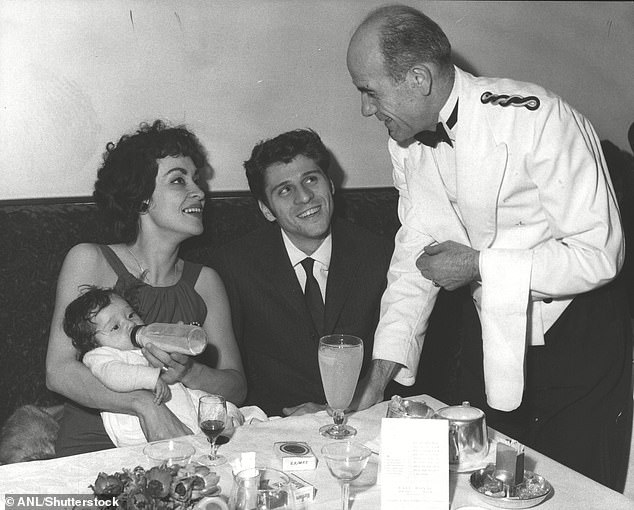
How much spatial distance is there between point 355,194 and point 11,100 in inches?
49.7

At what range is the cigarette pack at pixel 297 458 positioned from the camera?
4.93 feet

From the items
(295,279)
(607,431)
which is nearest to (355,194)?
(295,279)

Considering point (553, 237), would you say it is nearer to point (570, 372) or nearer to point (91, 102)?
point (570, 372)

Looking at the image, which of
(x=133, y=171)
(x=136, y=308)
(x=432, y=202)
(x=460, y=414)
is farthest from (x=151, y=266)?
(x=460, y=414)

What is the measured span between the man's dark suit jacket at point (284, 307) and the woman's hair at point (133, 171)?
330mm

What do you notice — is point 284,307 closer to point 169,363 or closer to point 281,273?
point 281,273

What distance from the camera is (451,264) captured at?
6.61 ft

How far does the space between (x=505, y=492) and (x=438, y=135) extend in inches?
42.5

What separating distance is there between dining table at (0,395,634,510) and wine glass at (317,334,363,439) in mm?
38

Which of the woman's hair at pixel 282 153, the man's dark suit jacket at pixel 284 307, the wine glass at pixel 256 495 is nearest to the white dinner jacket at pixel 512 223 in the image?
the man's dark suit jacket at pixel 284 307

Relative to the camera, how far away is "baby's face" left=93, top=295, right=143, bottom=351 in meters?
2.32

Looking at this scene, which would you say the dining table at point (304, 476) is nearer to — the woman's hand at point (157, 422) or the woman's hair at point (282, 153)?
the woman's hand at point (157, 422)

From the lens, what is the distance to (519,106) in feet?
6.77

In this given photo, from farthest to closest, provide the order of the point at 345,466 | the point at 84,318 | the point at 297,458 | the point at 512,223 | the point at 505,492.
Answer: the point at 84,318 < the point at 512,223 < the point at 297,458 < the point at 505,492 < the point at 345,466
